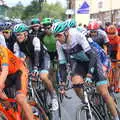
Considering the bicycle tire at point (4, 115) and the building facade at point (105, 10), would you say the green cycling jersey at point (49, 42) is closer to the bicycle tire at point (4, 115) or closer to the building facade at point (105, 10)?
the bicycle tire at point (4, 115)

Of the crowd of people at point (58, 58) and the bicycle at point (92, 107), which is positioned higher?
the crowd of people at point (58, 58)

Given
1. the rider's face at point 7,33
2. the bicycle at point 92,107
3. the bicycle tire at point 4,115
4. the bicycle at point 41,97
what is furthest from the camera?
the rider's face at point 7,33

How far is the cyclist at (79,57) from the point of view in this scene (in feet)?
24.0

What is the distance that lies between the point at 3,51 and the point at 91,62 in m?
1.73

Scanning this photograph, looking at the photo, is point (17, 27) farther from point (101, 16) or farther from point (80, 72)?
point (101, 16)

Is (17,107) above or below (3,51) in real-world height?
below

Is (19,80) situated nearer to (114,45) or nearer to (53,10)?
(114,45)

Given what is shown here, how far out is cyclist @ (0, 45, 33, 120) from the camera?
598cm

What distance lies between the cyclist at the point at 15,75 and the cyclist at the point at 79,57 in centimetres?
107

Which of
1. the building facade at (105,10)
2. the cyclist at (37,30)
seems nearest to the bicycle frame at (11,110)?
the cyclist at (37,30)

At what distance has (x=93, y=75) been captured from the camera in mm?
7762

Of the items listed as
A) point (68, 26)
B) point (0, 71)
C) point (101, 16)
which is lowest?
point (101, 16)

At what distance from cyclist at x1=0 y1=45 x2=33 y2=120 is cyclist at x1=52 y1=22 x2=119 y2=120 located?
3.51 ft

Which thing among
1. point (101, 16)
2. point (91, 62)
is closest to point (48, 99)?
point (91, 62)
